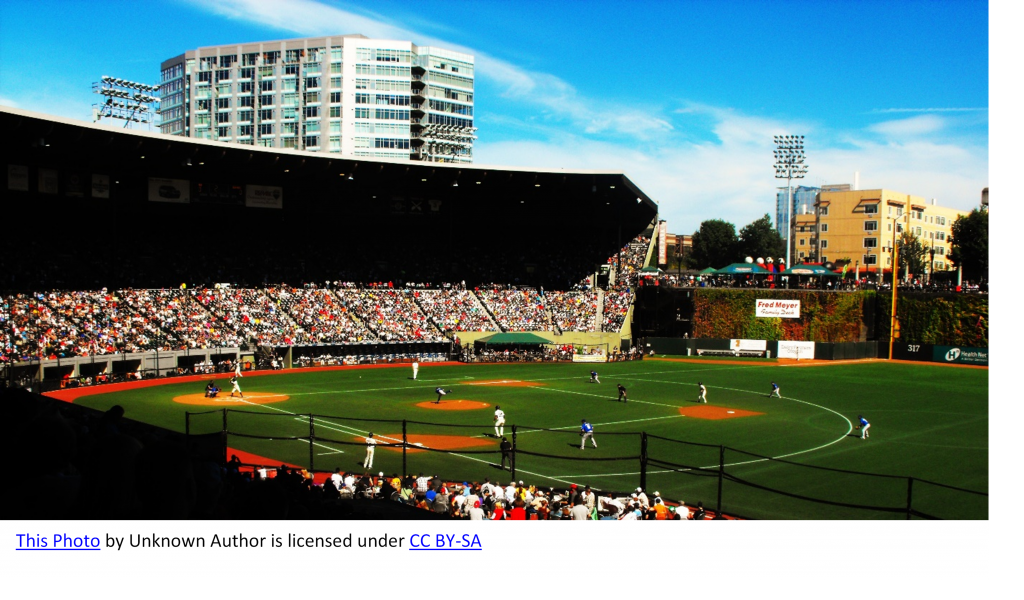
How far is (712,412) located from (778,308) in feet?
106

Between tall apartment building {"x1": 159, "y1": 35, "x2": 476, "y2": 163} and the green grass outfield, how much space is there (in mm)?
71350

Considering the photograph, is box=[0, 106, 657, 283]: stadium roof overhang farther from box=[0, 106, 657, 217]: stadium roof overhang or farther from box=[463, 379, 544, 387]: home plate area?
box=[463, 379, 544, 387]: home plate area

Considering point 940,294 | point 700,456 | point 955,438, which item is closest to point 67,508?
point 700,456

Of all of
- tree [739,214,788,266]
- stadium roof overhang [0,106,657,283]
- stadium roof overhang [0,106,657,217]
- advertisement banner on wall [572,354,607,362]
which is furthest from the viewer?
tree [739,214,788,266]

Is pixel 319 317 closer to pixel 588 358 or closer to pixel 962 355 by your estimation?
pixel 588 358

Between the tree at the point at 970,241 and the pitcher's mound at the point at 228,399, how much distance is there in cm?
4644

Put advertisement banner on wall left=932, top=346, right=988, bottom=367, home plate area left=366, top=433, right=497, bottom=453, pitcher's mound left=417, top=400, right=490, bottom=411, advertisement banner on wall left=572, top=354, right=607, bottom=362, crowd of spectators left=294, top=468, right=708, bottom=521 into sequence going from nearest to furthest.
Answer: crowd of spectators left=294, top=468, right=708, bottom=521 → home plate area left=366, top=433, right=497, bottom=453 → pitcher's mound left=417, top=400, right=490, bottom=411 → advertisement banner on wall left=932, top=346, right=988, bottom=367 → advertisement banner on wall left=572, top=354, right=607, bottom=362

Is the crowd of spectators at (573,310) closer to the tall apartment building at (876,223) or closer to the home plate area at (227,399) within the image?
the tall apartment building at (876,223)

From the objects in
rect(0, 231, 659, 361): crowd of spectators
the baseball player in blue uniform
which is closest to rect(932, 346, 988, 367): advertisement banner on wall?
rect(0, 231, 659, 361): crowd of spectators

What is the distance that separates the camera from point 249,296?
56.5 m

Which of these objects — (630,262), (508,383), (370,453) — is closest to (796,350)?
(630,262)

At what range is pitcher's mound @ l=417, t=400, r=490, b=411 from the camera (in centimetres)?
3547

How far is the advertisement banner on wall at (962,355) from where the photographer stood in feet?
186

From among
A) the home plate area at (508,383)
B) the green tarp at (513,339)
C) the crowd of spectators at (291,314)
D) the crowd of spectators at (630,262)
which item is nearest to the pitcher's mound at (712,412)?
the home plate area at (508,383)
